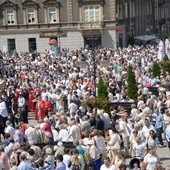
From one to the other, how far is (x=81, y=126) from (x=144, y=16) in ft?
208

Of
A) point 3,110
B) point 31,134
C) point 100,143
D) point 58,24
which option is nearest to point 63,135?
point 31,134

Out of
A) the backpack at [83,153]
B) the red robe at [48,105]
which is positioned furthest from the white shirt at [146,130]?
the red robe at [48,105]

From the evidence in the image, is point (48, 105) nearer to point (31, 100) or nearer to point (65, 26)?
point (31, 100)

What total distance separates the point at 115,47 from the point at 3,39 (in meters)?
13.1

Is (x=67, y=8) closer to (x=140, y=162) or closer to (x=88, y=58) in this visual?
(x=88, y=58)

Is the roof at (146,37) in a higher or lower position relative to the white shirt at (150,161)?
higher

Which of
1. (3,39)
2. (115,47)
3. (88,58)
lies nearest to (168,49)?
(88,58)

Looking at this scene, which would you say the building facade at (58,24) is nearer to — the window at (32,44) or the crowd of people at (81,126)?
the window at (32,44)

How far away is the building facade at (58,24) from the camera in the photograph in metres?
74.0

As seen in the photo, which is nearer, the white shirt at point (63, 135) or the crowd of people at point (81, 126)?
the crowd of people at point (81, 126)

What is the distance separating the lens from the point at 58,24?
75.8 meters

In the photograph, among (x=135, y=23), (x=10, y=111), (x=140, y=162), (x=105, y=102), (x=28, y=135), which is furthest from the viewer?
(x=135, y=23)

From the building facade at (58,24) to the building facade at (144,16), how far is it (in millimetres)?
1867

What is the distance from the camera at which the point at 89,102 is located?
31.9 metres
